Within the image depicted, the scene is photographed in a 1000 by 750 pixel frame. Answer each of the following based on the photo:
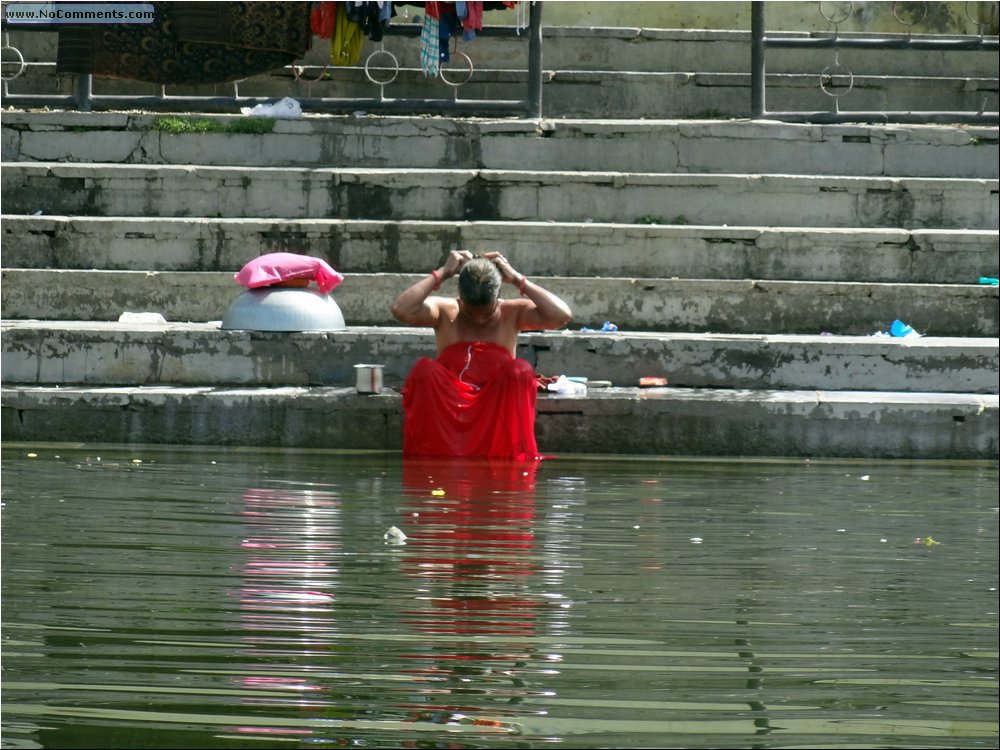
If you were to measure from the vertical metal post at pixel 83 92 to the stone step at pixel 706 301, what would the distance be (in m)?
2.29

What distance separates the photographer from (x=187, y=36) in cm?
1288

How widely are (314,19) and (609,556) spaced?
7.54 meters

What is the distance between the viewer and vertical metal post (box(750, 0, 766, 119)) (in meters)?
12.5

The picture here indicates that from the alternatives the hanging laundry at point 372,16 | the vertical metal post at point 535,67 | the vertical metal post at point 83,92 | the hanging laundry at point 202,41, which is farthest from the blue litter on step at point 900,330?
the vertical metal post at point 83,92

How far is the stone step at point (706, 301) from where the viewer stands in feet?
34.8

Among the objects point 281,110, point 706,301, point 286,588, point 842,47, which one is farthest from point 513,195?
point 286,588

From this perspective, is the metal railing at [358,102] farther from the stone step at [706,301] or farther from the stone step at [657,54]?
the stone step at [706,301]

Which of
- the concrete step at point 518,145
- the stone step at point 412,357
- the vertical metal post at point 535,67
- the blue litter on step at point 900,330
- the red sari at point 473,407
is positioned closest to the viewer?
the red sari at point 473,407

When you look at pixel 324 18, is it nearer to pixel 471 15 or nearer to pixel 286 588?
pixel 471 15

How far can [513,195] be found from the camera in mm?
11711

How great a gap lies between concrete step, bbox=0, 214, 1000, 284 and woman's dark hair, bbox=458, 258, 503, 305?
6.79ft

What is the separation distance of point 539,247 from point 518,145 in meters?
1.36

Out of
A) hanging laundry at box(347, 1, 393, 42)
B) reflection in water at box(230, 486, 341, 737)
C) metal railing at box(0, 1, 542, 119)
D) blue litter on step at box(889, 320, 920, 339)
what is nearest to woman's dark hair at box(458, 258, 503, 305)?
reflection in water at box(230, 486, 341, 737)

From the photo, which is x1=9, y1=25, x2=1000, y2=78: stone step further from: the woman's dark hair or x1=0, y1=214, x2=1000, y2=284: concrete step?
the woman's dark hair
